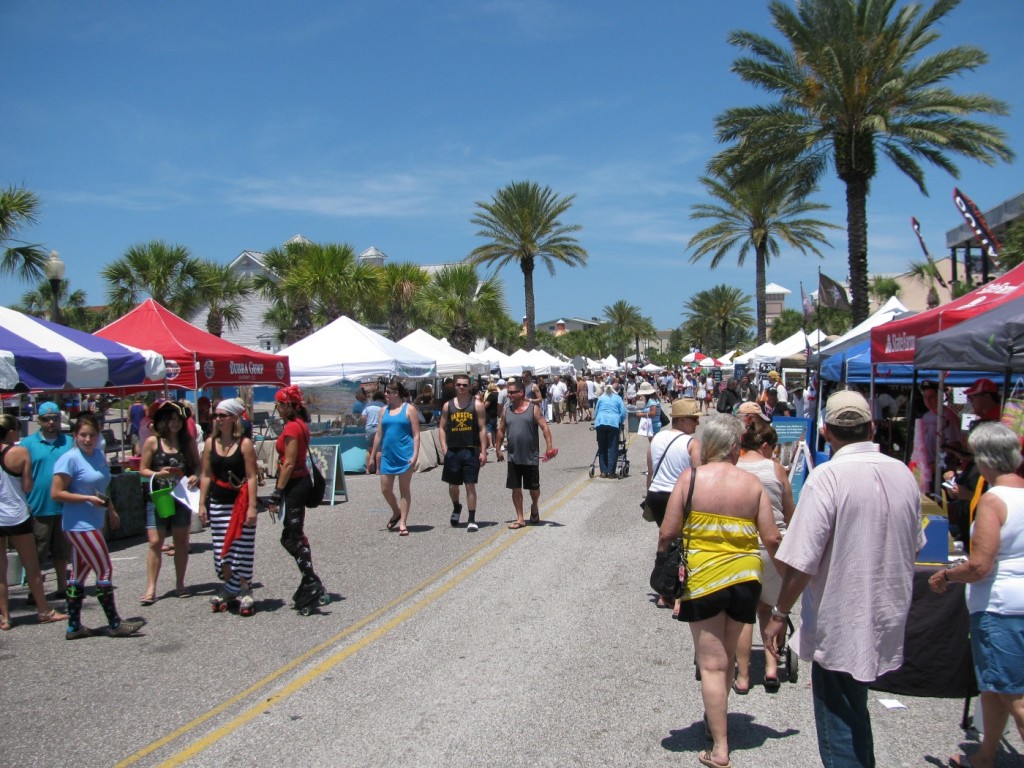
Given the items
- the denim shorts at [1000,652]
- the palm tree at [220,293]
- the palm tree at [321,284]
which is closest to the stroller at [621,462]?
the denim shorts at [1000,652]

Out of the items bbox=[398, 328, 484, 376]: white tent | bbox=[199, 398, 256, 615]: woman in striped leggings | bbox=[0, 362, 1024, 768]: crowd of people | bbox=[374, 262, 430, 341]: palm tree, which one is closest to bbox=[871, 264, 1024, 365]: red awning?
bbox=[0, 362, 1024, 768]: crowd of people

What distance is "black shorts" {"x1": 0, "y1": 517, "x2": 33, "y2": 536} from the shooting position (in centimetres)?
674

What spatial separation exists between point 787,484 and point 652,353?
123904 millimetres

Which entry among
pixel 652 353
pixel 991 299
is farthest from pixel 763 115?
pixel 652 353

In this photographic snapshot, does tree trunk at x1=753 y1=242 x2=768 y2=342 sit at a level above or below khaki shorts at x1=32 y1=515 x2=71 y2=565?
above

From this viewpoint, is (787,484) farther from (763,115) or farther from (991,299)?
(763,115)

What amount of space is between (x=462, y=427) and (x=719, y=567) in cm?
675

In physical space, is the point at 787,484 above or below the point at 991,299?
below

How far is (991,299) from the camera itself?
8.64 metres

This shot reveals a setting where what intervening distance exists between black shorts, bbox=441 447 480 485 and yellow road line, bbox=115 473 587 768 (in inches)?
64.0

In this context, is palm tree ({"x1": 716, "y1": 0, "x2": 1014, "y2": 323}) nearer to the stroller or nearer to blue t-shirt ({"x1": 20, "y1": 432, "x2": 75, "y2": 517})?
the stroller

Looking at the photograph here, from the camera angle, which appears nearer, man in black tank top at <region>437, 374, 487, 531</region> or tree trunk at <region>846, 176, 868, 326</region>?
man in black tank top at <region>437, 374, 487, 531</region>

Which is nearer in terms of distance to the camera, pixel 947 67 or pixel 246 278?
pixel 947 67

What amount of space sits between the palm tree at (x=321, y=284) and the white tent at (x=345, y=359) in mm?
12462
